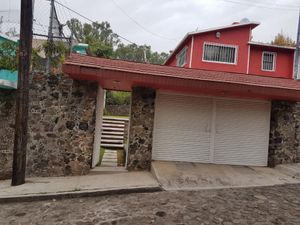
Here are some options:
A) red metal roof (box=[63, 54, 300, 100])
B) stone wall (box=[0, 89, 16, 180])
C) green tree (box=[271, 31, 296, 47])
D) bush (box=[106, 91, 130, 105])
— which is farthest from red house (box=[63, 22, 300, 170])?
green tree (box=[271, 31, 296, 47])

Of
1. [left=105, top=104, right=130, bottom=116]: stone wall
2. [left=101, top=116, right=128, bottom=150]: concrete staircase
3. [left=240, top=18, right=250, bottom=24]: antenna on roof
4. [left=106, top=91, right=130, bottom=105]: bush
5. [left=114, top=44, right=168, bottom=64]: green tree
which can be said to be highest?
[left=114, top=44, right=168, bottom=64]: green tree

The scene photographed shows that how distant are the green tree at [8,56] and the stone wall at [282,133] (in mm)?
7516

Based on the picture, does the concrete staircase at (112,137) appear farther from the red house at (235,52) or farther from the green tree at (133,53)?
the green tree at (133,53)

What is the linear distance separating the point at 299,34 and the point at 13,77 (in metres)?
14.4

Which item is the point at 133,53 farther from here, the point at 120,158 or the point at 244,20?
the point at 120,158

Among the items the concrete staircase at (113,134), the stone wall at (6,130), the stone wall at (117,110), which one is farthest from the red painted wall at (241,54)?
the stone wall at (6,130)

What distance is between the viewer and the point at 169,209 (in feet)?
15.2

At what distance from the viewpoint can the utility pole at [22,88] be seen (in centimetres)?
616

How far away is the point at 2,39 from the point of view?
7691mm

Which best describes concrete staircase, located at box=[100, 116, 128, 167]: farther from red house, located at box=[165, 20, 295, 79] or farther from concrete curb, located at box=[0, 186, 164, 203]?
red house, located at box=[165, 20, 295, 79]

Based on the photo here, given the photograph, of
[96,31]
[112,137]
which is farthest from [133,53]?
[112,137]

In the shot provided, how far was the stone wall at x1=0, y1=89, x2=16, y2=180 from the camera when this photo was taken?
23.4 ft

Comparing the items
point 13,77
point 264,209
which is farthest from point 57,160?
point 264,209

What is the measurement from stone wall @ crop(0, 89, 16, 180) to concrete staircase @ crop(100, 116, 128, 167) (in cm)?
327
